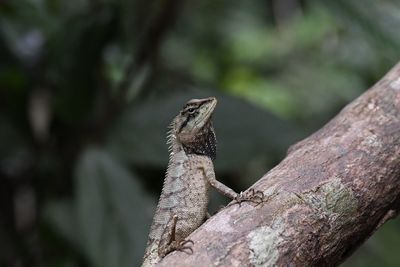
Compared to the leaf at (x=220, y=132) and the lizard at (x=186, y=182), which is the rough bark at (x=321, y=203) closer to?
the lizard at (x=186, y=182)

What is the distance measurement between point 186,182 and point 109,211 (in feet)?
2.92


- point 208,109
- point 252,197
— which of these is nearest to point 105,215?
point 208,109

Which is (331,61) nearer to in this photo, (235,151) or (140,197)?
(235,151)

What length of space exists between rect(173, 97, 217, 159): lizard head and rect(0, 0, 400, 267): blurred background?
74 cm

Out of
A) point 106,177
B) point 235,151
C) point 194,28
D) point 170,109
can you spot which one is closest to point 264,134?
point 235,151

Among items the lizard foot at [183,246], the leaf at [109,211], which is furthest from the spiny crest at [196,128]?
the lizard foot at [183,246]

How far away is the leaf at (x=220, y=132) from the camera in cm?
414

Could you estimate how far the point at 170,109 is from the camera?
14.2 feet

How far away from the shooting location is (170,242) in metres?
2.67

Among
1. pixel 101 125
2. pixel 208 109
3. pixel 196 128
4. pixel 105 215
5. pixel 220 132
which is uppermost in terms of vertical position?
pixel 208 109

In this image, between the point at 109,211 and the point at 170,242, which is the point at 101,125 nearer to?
the point at 109,211

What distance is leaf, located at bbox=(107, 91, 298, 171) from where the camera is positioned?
414 cm

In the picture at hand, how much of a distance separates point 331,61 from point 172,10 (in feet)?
9.65

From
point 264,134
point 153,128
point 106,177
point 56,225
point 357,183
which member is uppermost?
point 357,183
